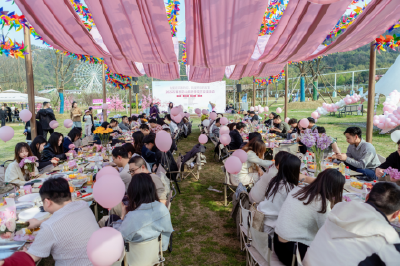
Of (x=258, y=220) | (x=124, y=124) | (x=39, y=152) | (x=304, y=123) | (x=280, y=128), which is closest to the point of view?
(x=258, y=220)

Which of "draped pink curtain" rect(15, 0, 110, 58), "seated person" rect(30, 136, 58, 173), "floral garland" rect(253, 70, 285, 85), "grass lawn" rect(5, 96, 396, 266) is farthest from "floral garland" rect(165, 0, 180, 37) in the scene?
"floral garland" rect(253, 70, 285, 85)

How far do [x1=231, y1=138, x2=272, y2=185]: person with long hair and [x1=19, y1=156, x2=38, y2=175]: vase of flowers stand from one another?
2.87m

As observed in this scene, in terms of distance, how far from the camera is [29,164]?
11.1ft

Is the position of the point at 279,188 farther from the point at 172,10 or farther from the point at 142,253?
the point at 172,10

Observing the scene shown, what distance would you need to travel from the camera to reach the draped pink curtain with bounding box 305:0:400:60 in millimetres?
2857

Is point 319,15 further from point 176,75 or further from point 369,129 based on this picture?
point 176,75

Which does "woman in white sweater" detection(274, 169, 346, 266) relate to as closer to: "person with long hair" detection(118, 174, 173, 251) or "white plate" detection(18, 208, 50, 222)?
"person with long hair" detection(118, 174, 173, 251)

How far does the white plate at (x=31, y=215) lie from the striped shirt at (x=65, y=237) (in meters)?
0.73

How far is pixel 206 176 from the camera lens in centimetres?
591

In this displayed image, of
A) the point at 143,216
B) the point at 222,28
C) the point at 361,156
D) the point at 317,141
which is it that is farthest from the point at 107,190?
the point at 361,156

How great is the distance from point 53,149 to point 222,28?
370cm

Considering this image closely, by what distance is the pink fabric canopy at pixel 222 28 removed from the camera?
9.48 ft

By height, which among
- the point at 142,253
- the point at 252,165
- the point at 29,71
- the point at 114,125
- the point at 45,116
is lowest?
the point at 142,253

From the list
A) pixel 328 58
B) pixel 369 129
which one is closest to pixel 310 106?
pixel 369 129
